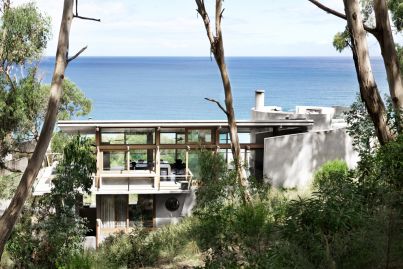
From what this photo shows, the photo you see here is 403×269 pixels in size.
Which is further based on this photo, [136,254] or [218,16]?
[218,16]

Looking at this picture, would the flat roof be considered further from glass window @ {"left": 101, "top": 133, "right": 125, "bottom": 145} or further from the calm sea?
the calm sea

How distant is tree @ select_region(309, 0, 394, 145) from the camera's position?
744 cm

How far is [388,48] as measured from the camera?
25.9 feet

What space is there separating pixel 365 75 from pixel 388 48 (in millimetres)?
605

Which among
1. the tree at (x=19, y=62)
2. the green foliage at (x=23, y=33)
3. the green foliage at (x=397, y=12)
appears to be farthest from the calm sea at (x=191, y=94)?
the green foliage at (x=397, y=12)

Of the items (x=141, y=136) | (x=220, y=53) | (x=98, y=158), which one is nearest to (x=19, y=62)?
(x=98, y=158)

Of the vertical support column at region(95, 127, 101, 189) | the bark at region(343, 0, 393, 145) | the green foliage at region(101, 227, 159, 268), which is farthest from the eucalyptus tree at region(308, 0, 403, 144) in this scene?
the vertical support column at region(95, 127, 101, 189)

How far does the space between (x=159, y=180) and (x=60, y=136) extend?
22.6 feet

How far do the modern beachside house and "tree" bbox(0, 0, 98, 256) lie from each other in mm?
6948

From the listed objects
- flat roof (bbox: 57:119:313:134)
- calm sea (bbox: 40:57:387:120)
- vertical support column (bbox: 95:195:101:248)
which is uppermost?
calm sea (bbox: 40:57:387:120)

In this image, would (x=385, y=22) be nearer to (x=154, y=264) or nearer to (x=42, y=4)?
(x=154, y=264)

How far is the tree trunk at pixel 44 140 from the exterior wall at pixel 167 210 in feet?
27.9

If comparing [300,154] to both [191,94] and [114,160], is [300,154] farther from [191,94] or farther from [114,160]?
[191,94]

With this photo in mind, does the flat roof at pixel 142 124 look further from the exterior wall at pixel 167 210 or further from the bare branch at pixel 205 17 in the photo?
the bare branch at pixel 205 17
